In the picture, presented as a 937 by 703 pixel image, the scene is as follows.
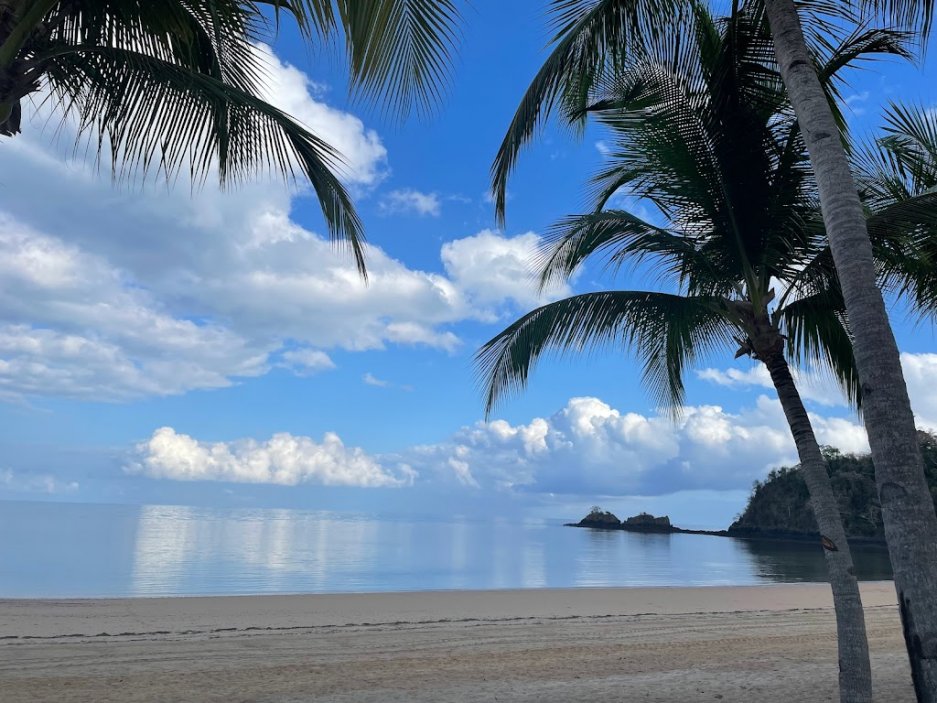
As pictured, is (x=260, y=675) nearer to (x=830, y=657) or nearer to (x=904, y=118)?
(x=830, y=657)

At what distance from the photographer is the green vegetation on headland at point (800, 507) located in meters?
57.3

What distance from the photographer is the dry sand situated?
6707mm

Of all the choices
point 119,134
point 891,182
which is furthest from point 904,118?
point 119,134

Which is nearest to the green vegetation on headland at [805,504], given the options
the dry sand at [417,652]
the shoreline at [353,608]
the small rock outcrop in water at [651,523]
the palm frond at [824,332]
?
the small rock outcrop in water at [651,523]

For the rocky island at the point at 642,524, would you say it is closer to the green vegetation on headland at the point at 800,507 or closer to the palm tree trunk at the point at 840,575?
the green vegetation on headland at the point at 800,507

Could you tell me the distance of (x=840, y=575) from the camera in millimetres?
5453

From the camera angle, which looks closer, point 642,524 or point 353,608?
point 353,608

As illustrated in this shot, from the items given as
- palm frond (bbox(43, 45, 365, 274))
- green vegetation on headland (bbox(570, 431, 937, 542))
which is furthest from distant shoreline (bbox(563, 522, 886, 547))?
palm frond (bbox(43, 45, 365, 274))

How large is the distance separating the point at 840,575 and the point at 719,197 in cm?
316

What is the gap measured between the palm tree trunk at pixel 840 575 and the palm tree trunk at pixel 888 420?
166cm

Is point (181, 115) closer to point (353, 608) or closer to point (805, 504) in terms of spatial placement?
point (353, 608)

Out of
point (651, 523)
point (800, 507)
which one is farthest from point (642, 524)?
point (800, 507)

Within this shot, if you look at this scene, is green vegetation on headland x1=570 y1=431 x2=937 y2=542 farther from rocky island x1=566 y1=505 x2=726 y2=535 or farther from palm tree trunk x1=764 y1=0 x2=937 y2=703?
palm tree trunk x1=764 y1=0 x2=937 y2=703

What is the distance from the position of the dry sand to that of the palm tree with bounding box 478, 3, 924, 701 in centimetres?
311
